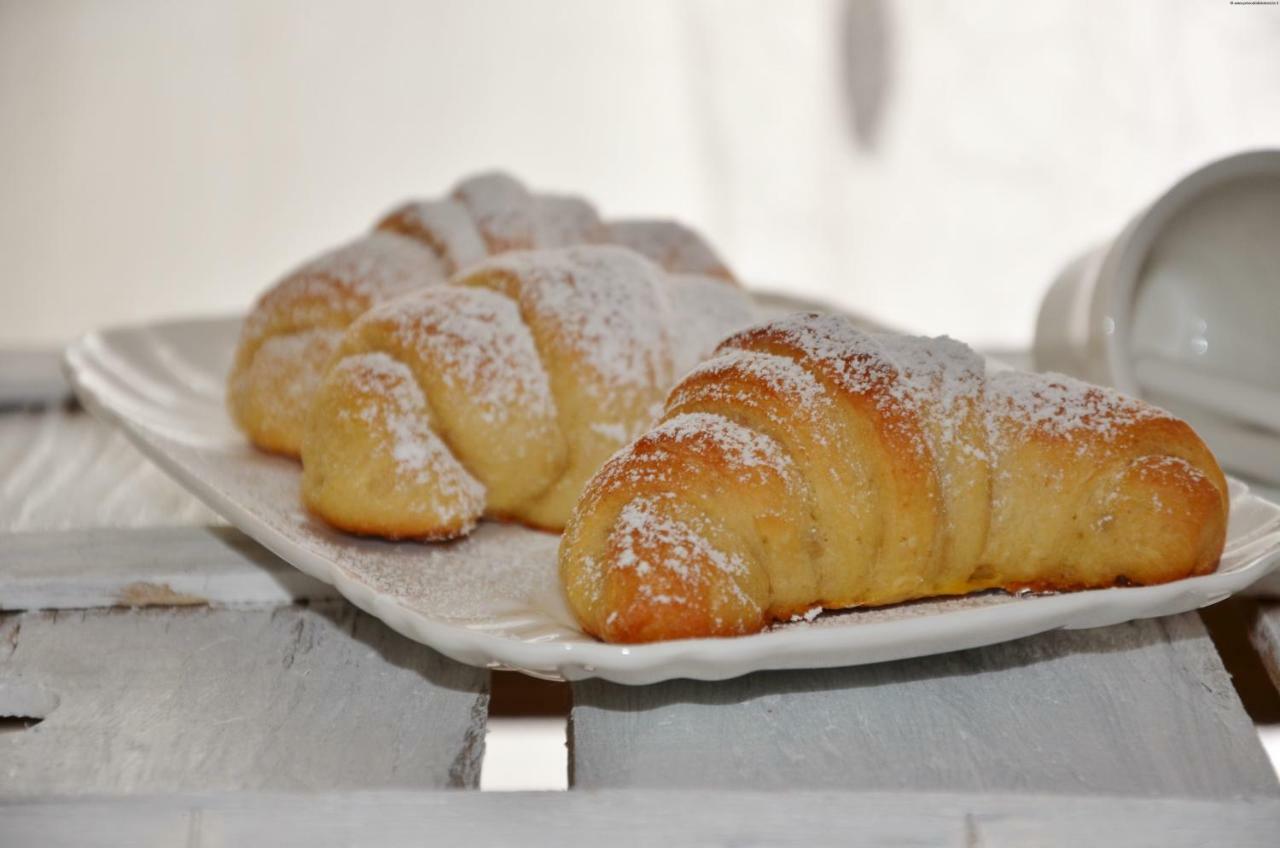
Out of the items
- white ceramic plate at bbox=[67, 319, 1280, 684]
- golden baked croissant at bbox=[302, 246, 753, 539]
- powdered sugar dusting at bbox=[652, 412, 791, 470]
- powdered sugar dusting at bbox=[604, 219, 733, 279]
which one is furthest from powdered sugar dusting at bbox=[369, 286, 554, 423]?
powdered sugar dusting at bbox=[604, 219, 733, 279]

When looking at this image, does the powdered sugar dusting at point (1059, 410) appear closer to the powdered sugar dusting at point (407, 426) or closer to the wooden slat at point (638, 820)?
the wooden slat at point (638, 820)

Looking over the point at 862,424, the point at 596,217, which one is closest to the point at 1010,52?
the point at 596,217

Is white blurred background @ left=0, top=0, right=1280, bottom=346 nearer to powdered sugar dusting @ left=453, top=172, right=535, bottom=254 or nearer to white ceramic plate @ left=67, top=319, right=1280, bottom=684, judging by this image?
powdered sugar dusting @ left=453, top=172, right=535, bottom=254

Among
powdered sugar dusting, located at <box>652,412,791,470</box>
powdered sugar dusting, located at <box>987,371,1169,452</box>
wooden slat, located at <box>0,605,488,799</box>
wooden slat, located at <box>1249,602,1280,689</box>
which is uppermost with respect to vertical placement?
powdered sugar dusting, located at <box>652,412,791,470</box>

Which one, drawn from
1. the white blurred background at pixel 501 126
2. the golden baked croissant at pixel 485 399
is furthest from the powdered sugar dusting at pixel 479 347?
the white blurred background at pixel 501 126

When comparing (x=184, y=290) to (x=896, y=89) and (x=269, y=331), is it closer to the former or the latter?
(x=896, y=89)

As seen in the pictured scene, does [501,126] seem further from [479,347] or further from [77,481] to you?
[479,347]

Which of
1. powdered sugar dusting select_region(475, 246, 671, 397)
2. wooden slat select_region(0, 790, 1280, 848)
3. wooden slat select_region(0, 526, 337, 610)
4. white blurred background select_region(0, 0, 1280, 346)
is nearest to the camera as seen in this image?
wooden slat select_region(0, 790, 1280, 848)

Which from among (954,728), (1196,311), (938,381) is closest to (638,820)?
(954,728)
